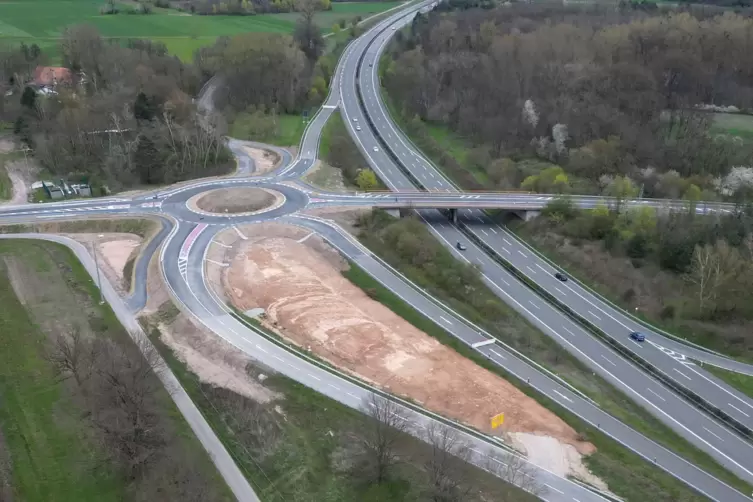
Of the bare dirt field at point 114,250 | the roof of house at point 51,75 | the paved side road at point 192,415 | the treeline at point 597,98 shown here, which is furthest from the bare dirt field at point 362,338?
the roof of house at point 51,75

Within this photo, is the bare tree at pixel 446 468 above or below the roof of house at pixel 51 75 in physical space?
below

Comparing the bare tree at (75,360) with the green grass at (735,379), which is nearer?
the bare tree at (75,360)

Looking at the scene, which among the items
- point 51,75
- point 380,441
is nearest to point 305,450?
point 380,441

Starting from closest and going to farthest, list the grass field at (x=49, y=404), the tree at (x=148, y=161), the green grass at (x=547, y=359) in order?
the grass field at (x=49, y=404), the green grass at (x=547, y=359), the tree at (x=148, y=161)

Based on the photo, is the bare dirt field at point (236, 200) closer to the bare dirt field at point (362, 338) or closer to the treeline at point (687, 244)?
the bare dirt field at point (362, 338)

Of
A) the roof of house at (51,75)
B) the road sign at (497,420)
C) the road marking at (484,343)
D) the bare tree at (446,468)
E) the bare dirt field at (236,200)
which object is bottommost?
the road sign at (497,420)

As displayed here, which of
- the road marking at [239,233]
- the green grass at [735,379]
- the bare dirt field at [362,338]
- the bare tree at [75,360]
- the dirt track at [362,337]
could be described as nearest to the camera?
the bare tree at [75,360]
